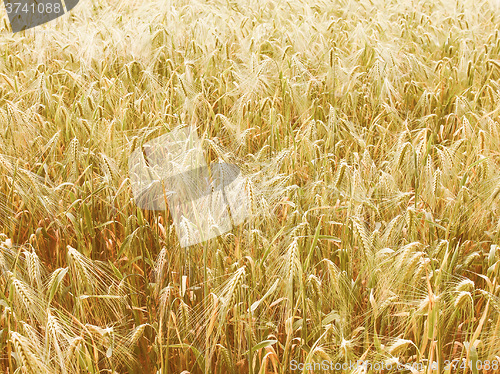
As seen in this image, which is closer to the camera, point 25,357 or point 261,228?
point 25,357

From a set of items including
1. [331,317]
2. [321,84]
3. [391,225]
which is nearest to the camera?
[331,317]

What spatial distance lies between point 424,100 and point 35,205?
1.93m

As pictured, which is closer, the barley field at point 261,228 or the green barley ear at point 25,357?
the green barley ear at point 25,357

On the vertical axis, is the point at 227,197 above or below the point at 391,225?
above

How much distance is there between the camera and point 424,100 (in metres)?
2.49

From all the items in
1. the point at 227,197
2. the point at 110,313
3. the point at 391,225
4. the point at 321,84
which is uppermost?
the point at 321,84

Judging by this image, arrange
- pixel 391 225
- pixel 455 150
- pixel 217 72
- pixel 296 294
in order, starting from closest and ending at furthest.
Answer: pixel 296 294, pixel 391 225, pixel 455 150, pixel 217 72

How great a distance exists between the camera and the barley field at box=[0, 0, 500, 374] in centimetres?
113

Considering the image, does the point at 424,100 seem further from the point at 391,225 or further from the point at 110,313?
the point at 110,313

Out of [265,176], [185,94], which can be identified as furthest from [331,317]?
[185,94]

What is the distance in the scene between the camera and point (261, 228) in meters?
1.54

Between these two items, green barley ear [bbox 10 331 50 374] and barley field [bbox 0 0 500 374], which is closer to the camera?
green barley ear [bbox 10 331 50 374]

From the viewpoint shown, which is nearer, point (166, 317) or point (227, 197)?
point (166, 317)

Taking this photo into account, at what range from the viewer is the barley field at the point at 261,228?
3.71 feet
